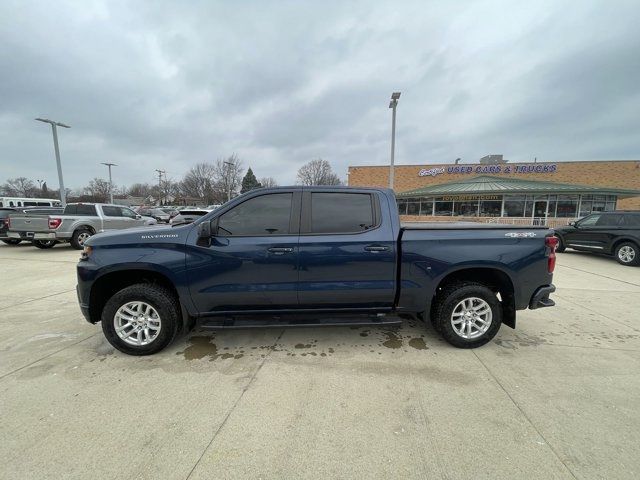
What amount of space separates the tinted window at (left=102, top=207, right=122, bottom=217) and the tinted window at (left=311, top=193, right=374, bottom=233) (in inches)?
459

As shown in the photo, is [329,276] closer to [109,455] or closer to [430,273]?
[430,273]

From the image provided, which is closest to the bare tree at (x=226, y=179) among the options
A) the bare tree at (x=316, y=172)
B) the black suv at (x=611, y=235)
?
the bare tree at (x=316, y=172)

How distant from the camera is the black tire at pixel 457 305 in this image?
333 cm

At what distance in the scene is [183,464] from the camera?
6.25 ft

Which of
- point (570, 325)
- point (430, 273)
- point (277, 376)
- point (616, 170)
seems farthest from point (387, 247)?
point (616, 170)

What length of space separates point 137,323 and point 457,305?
3.58 m

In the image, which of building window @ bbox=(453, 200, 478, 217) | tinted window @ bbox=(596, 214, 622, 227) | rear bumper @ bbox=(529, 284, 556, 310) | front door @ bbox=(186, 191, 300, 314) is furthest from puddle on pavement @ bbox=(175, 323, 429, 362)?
building window @ bbox=(453, 200, 478, 217)

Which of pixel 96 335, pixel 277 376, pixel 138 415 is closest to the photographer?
pixel 138 415

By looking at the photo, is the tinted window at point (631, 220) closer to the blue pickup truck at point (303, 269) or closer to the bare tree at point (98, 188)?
the blue pickup truck at point (303, 269)

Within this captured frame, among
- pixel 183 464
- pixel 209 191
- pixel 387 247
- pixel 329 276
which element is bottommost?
pixel 183 464

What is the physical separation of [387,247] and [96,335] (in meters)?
3.84

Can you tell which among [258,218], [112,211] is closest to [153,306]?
[258,218]

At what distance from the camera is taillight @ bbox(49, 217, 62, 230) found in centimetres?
Result: 984

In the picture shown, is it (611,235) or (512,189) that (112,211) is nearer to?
(611,235)
